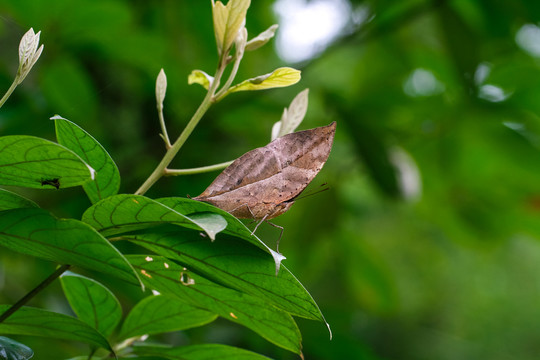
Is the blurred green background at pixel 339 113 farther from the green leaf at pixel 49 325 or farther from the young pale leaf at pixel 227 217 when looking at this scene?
the young pale leaf at pixel 227 217

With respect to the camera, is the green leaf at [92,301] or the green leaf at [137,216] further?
the green leaf at [92,301]

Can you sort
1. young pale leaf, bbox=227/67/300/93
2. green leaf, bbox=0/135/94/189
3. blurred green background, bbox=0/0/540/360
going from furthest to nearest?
blurred green background, bbox=0/0/540/360 → young pale leaf, bbox=227/67/300/93 → green leaf, bbox=0/135/94/189

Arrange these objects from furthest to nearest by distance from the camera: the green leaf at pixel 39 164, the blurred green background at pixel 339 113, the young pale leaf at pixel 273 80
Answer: the blurred green background at pixel 339 113 → the young pale leaf at pixel 273 80 → the green leaf at pixel 39 164

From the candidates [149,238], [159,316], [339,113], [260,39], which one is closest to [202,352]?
[159,316]

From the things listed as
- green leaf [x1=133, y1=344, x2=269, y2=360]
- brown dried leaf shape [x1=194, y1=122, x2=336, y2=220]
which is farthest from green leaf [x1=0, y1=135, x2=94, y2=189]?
green leaf [x1=133, y1=344, x2=269, y2=360]

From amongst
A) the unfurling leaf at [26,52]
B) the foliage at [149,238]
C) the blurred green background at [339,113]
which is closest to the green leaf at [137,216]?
the foliage at [149,238]

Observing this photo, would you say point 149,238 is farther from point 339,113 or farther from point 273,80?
point 339,113

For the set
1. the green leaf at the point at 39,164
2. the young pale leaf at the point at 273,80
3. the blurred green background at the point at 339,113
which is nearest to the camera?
the green leaf at the point at 39,164

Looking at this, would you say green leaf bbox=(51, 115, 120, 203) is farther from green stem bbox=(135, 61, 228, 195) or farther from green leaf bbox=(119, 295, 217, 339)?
green leaf bbox=(119, 295, 217, 339)
